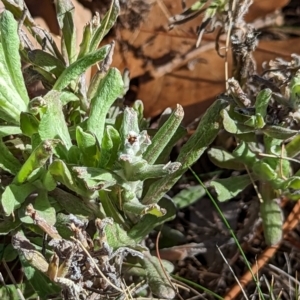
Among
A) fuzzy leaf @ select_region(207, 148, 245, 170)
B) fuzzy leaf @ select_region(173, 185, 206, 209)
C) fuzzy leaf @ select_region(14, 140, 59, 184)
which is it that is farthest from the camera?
fuzzy leaf @ select_region(173, 185, 206, 209)

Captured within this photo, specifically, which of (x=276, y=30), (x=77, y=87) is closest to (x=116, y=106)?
(x=77, y=87)

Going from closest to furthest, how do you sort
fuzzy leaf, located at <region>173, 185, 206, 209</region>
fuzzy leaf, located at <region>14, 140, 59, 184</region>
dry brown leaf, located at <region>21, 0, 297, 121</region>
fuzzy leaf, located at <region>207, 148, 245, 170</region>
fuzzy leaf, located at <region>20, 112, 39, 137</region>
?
fuzzy leaf, located at <region>14, 140, 59, 184</region> → fuzzy leaf, located at <region>20, 112, 39, 137</region> → fuzzy leaf, located at <region>207, 148, 245, 170</region> → fuzzy leaf, located at <region>173, 185, 206, 209</region> → dry brown leaf, located at <region>21, 0, 297, 121</region>

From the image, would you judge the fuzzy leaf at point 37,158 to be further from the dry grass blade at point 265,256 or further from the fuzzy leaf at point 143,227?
the dry grass blade at point 265,256

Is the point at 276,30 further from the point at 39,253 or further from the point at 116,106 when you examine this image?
the point at 39,253

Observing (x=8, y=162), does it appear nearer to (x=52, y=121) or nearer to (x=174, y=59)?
(x=52, y=121)

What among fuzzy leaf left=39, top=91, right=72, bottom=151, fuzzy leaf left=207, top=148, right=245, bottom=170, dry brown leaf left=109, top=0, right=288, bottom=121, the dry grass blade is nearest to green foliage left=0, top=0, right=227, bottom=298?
fuzzy leaf left=39, top=91, right=72, bottom=151

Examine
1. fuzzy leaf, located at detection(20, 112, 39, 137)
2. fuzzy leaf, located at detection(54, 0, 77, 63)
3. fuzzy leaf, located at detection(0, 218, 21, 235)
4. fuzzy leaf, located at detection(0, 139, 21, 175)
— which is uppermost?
fuzzy leaf, located at detection(54, 0, 77, 63)

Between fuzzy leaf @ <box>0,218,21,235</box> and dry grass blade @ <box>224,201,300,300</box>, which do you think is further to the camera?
dry grass blade @ <box>224,201,300,300</box>

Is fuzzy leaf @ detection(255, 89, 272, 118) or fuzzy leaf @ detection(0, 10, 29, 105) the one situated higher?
fuzzy leaf @ detection(0, 10, 29, 105)

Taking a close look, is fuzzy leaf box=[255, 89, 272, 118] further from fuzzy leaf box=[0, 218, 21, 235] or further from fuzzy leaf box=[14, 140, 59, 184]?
fuzzy leaf box=[0, 218, 21, 235]
